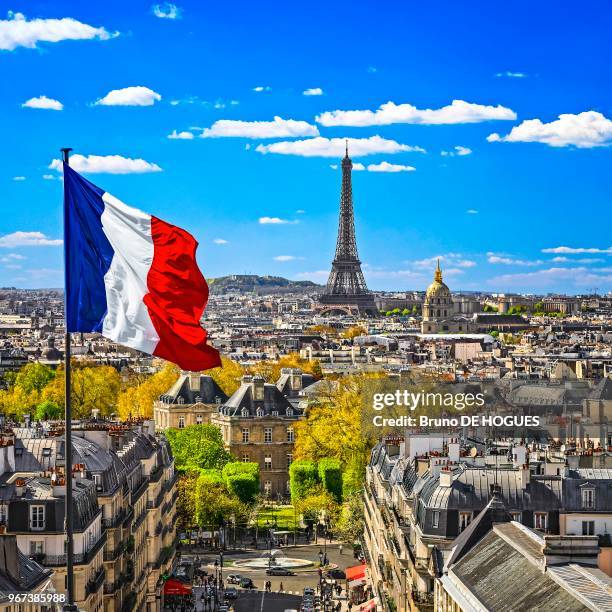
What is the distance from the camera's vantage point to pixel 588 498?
43062 millimetres

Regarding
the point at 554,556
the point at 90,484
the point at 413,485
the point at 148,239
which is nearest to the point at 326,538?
the point at 413,485

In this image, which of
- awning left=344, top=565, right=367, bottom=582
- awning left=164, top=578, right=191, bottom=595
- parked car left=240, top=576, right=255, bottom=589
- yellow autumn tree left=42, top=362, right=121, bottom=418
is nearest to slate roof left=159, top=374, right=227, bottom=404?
yellow autumn tree left=42, top=362, right=121, bottom=418

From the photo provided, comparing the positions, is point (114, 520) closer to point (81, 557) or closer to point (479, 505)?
point (81, 557)

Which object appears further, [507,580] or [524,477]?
[524,477]

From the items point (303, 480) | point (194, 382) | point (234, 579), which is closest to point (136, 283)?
point (234, 579)

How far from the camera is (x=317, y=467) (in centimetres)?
8150

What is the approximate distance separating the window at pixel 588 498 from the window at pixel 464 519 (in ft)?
10.8

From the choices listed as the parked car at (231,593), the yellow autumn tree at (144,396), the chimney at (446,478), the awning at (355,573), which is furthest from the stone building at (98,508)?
the yellow autumn tree at (144,396)

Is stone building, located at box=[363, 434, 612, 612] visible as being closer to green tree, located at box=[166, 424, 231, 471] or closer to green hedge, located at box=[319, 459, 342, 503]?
green hedge, located at box=[319, 459, 342, 503]

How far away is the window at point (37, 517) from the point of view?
3978 centimetres

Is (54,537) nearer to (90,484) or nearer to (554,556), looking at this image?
(90,484)

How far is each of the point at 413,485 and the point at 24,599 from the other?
20683 millimetres

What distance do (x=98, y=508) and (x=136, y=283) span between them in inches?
951

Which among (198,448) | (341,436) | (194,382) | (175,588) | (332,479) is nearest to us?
(175,588)
